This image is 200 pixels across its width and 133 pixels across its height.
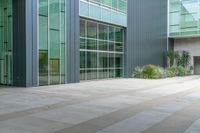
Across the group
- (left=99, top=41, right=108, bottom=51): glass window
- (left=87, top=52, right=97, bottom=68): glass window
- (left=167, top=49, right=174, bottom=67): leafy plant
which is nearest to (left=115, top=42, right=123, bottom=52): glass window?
(left=99, top=41, right=108, bottom=51): glass window

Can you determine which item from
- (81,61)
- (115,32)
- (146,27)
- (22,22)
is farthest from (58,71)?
(146,27)

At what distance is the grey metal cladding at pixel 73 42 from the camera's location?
62.7 ft

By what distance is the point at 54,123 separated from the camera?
23.3 ft

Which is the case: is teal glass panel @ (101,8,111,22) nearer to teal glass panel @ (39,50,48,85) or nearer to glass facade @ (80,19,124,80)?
glass facade @ (80,19,124,80)

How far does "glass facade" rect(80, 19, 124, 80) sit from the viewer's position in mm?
21125

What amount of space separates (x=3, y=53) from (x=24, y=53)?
2.34 metres

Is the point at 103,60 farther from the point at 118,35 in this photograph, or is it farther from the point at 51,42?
the point at 51,42

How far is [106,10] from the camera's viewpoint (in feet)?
76.0

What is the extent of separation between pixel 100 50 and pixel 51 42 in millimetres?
5984

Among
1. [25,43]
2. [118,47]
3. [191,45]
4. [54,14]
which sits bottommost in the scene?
[25,43]

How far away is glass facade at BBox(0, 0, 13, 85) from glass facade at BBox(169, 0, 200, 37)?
2427cm

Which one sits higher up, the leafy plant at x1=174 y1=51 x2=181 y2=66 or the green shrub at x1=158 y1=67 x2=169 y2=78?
the leafy plant at x1=174 y1=51 x2=181 y2=66

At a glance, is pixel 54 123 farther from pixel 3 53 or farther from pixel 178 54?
pixel 178 54

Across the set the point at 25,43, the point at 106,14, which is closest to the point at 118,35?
the point at 106,14
